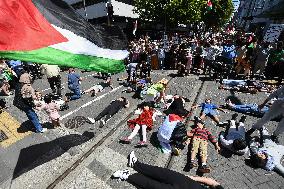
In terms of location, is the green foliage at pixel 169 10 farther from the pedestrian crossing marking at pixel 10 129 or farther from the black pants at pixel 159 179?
the black pants at pixel 159 179

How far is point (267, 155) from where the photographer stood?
7066 millimetres

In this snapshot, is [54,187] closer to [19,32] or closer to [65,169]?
[65,169]

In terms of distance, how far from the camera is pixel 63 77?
58.9 feet

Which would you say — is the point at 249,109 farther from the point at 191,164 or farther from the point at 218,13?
the point at 218,13

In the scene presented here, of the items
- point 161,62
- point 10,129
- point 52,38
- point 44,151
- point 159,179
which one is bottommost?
point 10,129

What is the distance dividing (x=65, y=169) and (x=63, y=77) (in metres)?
11.9

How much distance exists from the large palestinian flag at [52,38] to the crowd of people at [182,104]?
3068mm

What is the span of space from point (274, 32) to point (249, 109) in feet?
20.2

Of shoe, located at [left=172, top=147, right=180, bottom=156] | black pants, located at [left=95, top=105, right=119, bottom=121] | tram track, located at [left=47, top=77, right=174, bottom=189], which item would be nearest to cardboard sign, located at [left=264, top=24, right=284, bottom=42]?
tram track, located at [left=47, top=77, right=174, bottom=189]

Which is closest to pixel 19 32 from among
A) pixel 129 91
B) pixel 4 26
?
pixel 4 26

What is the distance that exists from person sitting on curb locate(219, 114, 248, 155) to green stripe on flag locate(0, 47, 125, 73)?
443cm

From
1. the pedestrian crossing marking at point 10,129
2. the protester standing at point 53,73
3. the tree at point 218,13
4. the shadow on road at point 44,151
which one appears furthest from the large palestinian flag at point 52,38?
the tree at point 218,13

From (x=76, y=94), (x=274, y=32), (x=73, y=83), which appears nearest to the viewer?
(x=73, y=83)

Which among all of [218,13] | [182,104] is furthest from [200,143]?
[218,13]
